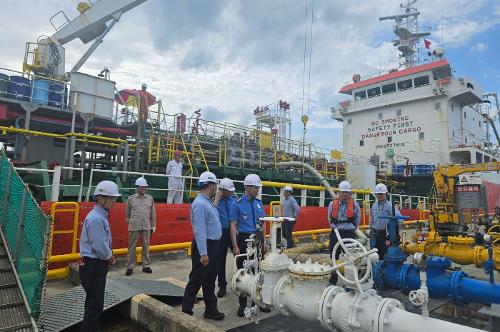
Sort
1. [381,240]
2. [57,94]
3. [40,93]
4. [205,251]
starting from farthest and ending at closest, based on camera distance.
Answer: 1. [57,94]
2. [40,93]
3. [381,240]
4. [205,251]

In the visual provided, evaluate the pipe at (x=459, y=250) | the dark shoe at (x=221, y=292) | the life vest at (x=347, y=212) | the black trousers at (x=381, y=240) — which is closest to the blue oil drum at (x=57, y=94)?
the dark shoe at (x=221, y=292)

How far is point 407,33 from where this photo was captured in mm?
28750

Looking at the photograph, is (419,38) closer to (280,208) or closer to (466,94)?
(466,94)

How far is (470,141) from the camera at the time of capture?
922 inches

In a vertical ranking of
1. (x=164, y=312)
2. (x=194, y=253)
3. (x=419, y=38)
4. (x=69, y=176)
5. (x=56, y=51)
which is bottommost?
(x=164, y=312)

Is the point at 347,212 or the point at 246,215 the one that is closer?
the point at 246,215

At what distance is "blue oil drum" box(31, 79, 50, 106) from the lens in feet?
34.1

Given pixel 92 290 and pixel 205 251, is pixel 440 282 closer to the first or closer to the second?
pixel 205 251

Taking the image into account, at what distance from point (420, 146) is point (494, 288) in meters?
20.4

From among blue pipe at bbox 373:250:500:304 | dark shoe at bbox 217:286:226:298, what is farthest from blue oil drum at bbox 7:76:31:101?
blue pipe at bbox 373:250:500:304

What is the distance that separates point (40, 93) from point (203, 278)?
31.5 feet

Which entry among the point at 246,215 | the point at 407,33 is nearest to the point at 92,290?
the point at 246,215

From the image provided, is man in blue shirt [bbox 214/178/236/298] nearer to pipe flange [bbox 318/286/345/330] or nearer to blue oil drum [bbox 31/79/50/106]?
pipe flange [bbox 318/286/345/330]

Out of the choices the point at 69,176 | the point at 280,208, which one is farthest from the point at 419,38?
the point at 69,176
